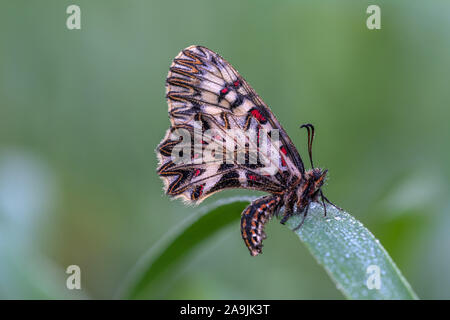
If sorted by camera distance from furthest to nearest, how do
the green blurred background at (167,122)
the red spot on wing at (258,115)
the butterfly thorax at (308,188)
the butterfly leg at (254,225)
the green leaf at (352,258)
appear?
the green blurred background at (167,122)
the red spot on wing at (258,115)
the butterfly thorax at (308,188)
the butterfly leg at (254,225)
the green leaf at (352,258)

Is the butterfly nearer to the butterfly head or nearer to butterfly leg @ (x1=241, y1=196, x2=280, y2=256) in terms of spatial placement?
the butterfly head

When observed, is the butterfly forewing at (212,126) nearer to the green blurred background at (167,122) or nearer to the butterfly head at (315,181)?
the butterfly head at (315,181)

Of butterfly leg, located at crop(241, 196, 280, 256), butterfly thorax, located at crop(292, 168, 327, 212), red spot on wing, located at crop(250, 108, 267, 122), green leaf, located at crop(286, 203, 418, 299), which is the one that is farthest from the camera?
red spot on wing, located at crop(250, 108, 267, 122)

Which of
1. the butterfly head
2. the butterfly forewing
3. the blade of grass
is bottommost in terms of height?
the blade of grass

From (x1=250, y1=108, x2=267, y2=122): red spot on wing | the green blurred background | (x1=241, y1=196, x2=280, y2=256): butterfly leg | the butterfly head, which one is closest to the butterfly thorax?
the butterfly head

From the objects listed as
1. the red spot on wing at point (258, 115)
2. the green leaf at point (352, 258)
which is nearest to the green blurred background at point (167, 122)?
the red spot on wing at point (258, 115)

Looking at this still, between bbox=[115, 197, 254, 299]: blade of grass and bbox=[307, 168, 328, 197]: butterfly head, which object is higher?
bbox=[307, 168, 328, 197]: butterfly head

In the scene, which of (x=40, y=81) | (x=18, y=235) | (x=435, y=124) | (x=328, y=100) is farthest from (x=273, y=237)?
(x=40, y=81)

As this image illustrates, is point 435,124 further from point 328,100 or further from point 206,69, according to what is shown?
point 206,69
